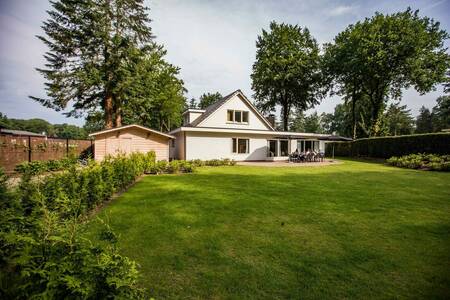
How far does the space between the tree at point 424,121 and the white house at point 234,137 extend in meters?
60.3

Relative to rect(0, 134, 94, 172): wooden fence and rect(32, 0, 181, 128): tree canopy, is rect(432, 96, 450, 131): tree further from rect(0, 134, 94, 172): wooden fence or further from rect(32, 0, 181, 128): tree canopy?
rect(0, 134, 94, 172): wooden fence

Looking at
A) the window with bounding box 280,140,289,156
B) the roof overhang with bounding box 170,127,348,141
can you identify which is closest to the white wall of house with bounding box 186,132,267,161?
the roof overhang with bounding box 170,127,348,141

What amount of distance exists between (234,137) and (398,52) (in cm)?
2440

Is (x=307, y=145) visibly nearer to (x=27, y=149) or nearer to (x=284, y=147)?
(x=284, y=147)

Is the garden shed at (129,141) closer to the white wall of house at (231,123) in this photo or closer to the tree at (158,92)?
the white wall of house at (231,123)

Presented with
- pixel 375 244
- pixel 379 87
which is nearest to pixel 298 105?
pixel 379 87

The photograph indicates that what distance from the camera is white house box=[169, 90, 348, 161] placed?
65.8ft

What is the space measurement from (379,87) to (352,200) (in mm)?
32609

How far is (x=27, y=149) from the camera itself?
13648mm

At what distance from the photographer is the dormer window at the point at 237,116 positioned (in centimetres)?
2228

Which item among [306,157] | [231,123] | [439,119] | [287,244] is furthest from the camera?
[439,119]

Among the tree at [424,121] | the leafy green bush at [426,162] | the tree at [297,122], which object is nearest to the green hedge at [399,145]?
the leafy green bush at [426,162]

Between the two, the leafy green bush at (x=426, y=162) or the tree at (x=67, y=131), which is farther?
the tree at (x=67, y=131)

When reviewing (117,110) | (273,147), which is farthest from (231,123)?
(117,110)
